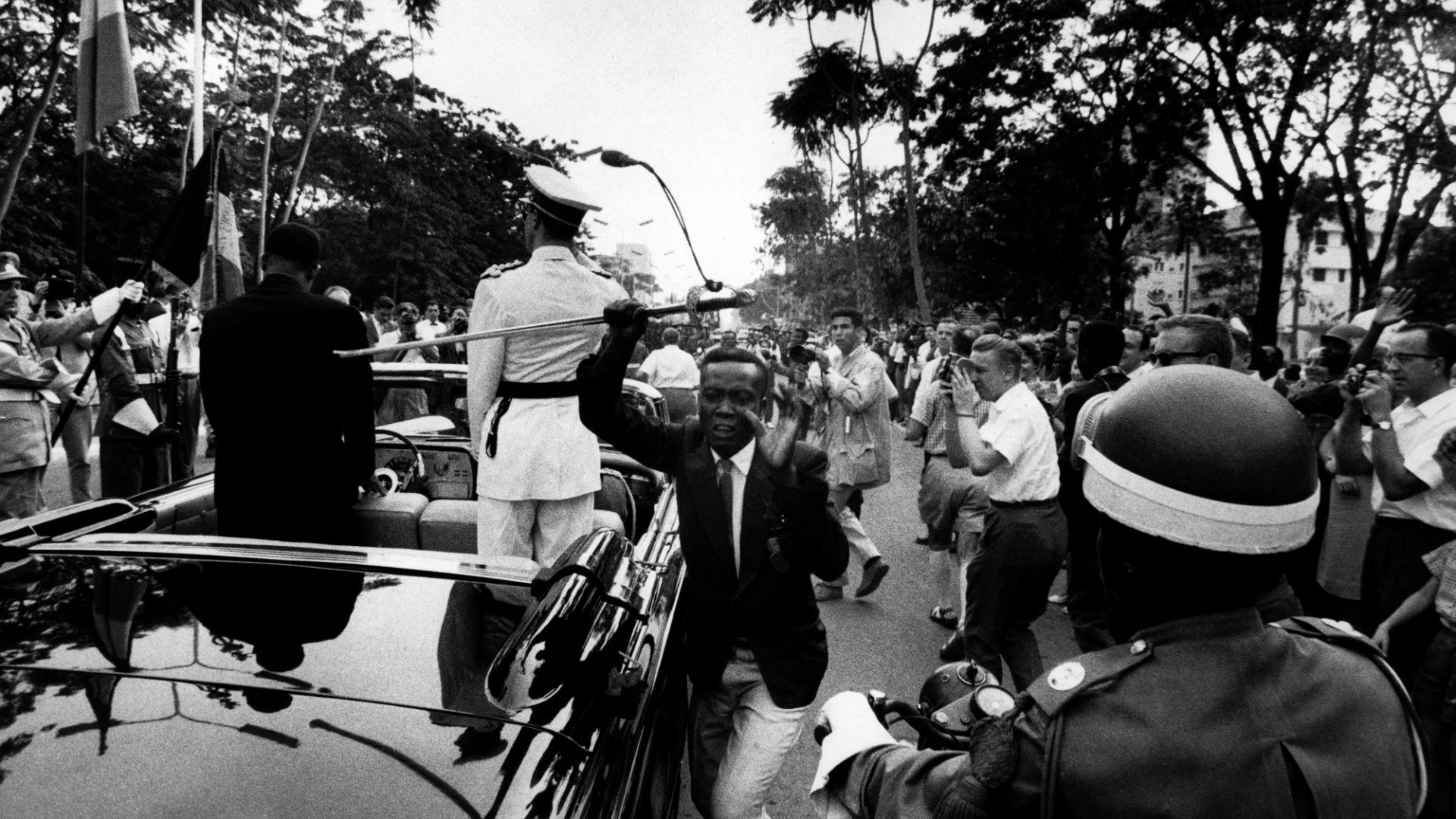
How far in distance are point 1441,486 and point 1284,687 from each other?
284 cm

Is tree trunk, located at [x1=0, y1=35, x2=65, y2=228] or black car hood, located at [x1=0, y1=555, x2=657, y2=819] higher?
tree trunk, located at [x1=0, y1=35, x2=65, y2=228]

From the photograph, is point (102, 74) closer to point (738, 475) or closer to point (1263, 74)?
point (738, 475)

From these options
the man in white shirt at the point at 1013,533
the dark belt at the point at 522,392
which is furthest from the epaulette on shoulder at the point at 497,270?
the man in white shirt at the point at 1013,533

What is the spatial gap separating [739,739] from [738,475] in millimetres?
809

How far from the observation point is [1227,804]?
0.99 metres

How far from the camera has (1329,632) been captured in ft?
3.94

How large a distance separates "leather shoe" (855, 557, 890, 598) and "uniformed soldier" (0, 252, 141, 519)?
4.91 m

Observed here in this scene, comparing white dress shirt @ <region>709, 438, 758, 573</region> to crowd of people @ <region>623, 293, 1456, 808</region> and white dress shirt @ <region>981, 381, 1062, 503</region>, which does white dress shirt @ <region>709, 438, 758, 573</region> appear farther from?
white dress shirt @ <region>981, 381, 1062, 503</region>

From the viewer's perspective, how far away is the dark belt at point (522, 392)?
10.00 ft

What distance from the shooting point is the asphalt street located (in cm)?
367

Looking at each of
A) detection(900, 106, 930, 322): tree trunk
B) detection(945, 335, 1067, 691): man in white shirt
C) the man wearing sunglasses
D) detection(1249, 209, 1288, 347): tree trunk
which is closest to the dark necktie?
detection(945, 335, 1067, 691): man in white shirt

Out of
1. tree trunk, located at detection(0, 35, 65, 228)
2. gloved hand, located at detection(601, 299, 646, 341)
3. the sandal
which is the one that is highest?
tree trunk, located at detection(0, 35, 65, 228)

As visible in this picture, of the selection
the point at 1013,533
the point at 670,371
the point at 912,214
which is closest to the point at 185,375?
the point at 670,371

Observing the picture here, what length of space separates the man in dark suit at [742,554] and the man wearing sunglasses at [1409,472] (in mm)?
2259
